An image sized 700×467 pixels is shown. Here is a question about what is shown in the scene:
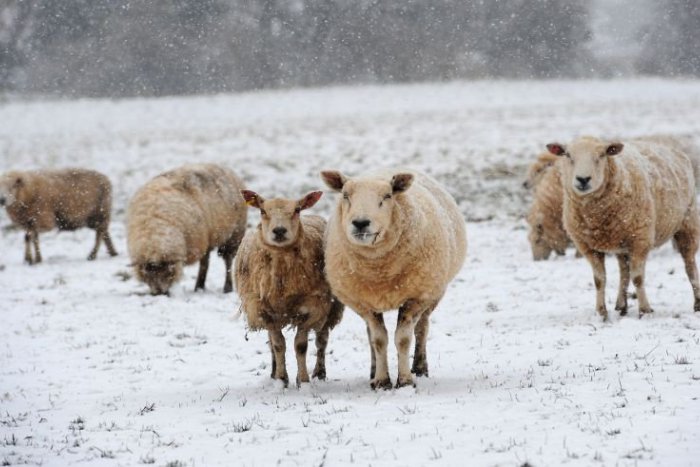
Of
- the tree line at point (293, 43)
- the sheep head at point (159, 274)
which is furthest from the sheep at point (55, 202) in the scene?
the tree line at point (293, 43)

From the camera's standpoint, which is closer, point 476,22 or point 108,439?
point 108,439

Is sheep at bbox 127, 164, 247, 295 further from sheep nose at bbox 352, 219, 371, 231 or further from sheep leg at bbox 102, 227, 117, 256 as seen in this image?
sheep nose at bbox 352, 219, 371, 231

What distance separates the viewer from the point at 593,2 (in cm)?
5412

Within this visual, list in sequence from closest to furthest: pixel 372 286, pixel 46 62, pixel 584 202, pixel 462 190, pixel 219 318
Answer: pixel 372 286 < pixel 584 202 < pixel 219 318 < pixel 462 190 < pixel 46 62

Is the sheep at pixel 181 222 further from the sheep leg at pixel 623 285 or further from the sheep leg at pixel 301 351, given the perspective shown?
the sheep leg at pixel 623 285

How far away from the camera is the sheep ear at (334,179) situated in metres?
6.52

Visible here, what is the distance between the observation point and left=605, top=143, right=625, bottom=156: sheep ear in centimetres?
817

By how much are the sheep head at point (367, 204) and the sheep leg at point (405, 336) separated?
63cm

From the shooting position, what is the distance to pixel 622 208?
330 inches

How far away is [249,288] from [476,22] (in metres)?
49.3

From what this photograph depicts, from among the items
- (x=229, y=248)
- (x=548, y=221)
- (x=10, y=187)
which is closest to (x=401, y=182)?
(x=229, y=248)

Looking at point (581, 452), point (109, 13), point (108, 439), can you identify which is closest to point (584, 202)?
point (581, 452)

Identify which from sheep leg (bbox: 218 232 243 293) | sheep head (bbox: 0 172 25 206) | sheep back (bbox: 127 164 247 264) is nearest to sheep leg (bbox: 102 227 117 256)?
sheep head (bbox: 0 172 25 206)

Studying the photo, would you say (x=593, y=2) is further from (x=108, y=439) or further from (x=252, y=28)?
(x=108, y=439)
